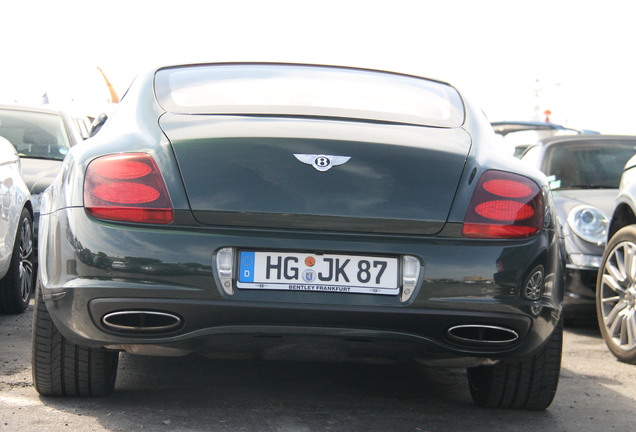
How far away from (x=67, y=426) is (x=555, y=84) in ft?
171

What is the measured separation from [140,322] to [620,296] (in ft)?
11.1

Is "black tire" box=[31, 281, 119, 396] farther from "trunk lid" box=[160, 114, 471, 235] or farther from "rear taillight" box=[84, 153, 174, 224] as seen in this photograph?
"trunk lid" box=[160, 114, 471, 235]

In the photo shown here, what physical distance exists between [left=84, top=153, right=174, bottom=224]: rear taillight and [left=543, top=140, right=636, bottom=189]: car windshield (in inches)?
211

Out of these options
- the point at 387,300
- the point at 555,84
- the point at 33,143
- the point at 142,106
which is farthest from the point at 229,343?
the point at 555,84

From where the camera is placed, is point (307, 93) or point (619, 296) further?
point (619, 296)

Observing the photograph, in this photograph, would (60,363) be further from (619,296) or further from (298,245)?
(619,296)

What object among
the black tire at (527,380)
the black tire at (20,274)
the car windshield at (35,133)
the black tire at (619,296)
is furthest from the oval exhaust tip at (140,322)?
the car windshield at (35,133)

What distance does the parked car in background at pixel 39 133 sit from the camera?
10.3 metres

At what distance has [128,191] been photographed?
403 cm

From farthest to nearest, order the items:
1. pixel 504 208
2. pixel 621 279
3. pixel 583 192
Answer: pixel 583 192
pixel 621 279
pixel 504 208

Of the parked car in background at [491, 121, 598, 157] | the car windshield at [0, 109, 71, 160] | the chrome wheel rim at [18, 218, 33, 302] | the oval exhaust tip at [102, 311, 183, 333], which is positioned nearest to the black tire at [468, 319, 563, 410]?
the oval exhaust tip at [102, 311, 183, 333]

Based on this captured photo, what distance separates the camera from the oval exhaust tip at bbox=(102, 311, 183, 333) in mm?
4000

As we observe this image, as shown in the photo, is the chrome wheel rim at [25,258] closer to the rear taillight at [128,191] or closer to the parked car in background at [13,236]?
the parked car in background at [13,236]

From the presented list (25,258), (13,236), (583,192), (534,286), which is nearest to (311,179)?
(534,286)
